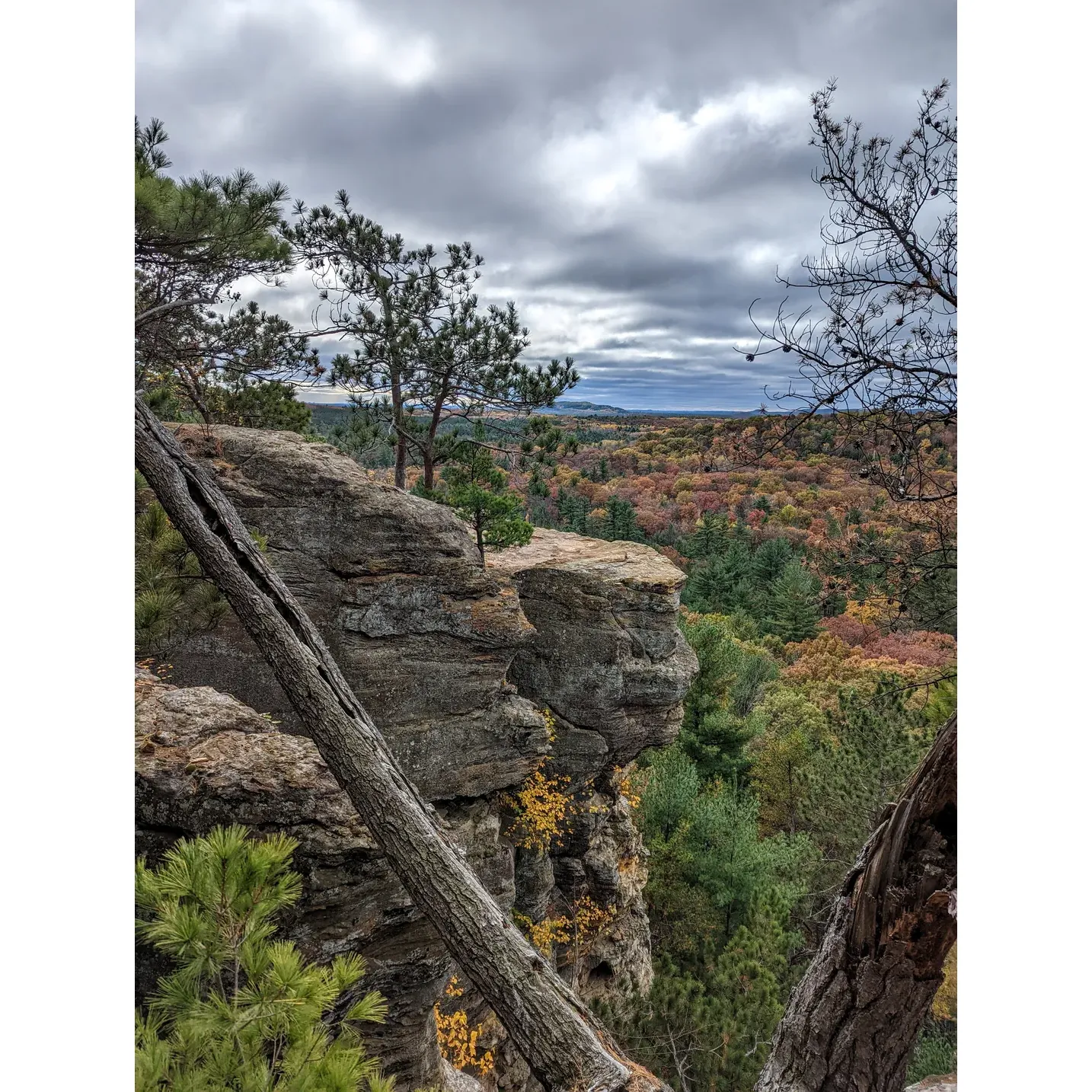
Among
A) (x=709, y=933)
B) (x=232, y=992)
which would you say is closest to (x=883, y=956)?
(x=232, y=992)

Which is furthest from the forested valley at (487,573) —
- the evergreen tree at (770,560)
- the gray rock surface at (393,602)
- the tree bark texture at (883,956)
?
the evergreen tree at (770,560)

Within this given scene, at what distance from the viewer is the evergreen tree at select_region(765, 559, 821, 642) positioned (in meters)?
16.3

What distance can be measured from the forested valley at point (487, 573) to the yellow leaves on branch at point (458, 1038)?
0.09ft

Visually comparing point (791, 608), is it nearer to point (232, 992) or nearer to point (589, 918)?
point (589, 918)

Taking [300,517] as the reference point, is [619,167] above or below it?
above

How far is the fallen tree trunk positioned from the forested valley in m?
0.01

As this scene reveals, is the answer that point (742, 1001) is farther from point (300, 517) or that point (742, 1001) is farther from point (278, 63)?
point (278, 63)

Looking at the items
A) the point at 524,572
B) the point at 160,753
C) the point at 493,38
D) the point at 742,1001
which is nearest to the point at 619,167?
the point at 493,38

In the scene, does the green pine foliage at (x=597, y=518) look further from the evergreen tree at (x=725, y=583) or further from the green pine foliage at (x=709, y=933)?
the green pine foliage at (x=709, y=933)

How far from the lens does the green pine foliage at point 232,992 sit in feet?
5.88

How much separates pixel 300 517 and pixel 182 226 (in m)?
1.98

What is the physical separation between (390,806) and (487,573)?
3130 mm

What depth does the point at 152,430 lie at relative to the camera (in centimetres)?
317
